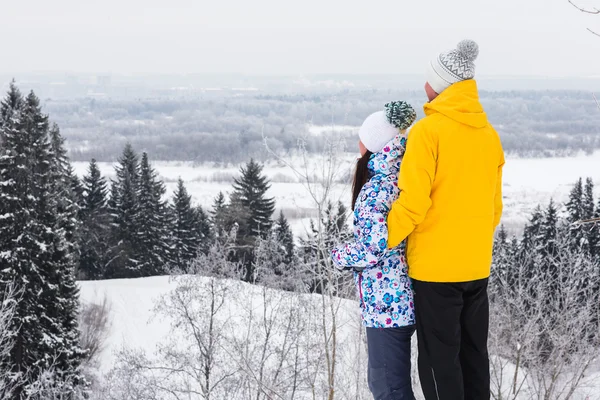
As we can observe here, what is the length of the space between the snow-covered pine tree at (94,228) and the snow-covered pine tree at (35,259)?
16.6 metres

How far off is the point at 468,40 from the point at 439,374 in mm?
1549

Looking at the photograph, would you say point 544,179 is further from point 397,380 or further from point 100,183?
point 397,380

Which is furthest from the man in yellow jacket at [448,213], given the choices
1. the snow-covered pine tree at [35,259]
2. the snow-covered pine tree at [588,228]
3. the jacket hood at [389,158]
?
the snow-covered pine tree at [588,228]

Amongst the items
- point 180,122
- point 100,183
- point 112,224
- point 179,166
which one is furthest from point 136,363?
point 180,122

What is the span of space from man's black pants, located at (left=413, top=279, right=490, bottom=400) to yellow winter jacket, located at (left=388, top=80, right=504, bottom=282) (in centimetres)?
8

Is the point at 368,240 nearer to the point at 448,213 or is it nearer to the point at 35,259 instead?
the point at 448,213

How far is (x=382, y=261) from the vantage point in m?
2.78

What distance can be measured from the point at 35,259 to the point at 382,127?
54.1 ft

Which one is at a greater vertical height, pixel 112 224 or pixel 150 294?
pixel 112 224

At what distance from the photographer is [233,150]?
10219 centimetres

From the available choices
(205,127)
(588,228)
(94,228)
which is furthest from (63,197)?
(205,127)

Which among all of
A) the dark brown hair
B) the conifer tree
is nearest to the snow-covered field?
the conifer tree

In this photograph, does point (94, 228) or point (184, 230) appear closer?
point (94, 228)

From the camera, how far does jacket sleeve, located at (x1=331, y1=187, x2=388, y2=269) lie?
104 inches
